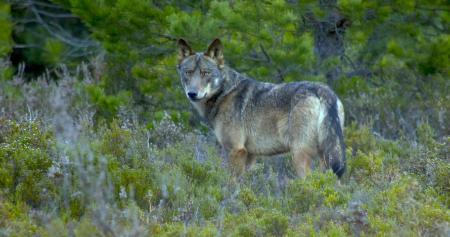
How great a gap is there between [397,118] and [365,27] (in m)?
1.30

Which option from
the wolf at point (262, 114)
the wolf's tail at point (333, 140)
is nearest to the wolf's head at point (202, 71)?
the wolf at point (262, 114)

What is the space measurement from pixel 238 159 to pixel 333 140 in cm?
109

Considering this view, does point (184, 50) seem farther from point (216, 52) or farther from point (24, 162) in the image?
point (24, 162)

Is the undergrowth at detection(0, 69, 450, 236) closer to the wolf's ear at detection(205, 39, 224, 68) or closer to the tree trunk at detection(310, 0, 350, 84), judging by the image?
the wolf's ear at detection(205, 39, 224, 68)

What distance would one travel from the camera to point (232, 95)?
26.4 ft

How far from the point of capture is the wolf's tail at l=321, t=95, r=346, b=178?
277 inches

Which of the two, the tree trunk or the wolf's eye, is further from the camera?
the tree trunk

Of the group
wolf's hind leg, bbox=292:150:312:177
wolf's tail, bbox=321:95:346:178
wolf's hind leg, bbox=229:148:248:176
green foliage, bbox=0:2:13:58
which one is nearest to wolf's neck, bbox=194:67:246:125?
wolf's hind leg, bbox=229:148:248:176

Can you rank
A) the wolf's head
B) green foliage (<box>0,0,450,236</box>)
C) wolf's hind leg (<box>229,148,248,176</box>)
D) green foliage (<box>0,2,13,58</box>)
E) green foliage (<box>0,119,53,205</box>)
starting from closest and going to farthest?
green foliage (<box>0,0,450,236</box>), green foliage (<box>0,119,53,205</box>), wolf's hind leg (<box>229,148,248,176</box>), the wolf's head, green foliage (<box>0,2,13,58</box>)

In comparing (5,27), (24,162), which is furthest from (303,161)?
(5,27)

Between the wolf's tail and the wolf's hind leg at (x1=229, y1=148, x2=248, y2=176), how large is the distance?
0.93m

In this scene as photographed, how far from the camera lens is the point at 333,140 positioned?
7.05 m

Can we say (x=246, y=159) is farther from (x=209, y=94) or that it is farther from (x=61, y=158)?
(x=61, y=158)

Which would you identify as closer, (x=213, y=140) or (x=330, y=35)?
(x=213, y=140)
